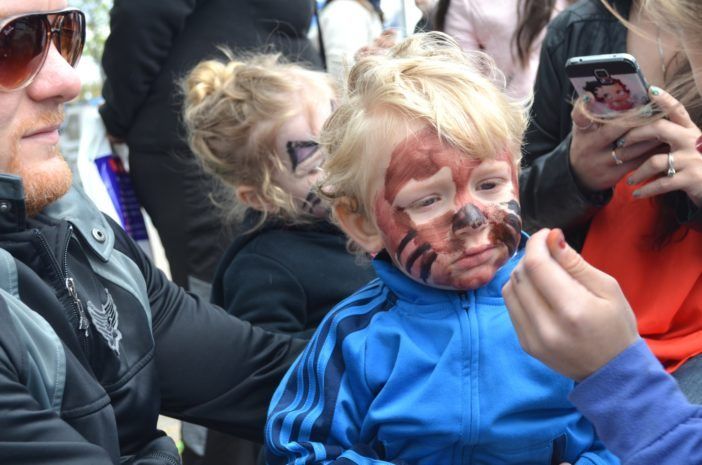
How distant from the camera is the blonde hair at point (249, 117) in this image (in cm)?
269

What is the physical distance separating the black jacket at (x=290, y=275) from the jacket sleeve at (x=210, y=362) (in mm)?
250

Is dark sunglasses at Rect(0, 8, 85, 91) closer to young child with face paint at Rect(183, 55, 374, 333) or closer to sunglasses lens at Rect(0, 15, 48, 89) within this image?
sunglasses lens at Rect(0, 15, 48, 89)

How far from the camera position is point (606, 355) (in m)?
1.42

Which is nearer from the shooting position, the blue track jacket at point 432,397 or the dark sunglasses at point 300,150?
the blue track jacket at point 432,397

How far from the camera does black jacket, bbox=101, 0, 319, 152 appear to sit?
3674 mm

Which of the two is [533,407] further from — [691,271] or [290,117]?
[290,117]

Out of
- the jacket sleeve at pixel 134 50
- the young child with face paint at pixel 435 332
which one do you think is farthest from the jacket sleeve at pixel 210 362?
the jacket sleeve at pixel 134 50

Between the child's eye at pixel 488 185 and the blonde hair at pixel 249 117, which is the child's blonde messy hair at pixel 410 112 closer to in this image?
the child's eye at pixel 488 185

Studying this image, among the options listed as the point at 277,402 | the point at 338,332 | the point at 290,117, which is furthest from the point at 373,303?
the point at 290,117

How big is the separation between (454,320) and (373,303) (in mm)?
206

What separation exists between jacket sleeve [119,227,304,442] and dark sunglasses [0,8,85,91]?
0.47 meters

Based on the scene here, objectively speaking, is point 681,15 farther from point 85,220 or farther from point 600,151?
point 85,220

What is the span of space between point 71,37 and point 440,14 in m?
1.88

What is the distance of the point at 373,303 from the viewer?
191 cm
